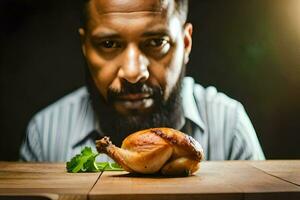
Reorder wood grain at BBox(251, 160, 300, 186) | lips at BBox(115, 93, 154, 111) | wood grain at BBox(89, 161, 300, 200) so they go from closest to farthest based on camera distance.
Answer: wood grain at BBox(89, 161, 300, 200) < wood grain at BBox(251, 160, 300, 186) < lips at BBox(115, 93, 154, 111)

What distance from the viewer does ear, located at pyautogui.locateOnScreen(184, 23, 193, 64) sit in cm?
373

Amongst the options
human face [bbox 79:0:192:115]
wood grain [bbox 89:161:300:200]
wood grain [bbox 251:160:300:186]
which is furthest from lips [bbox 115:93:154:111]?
wood grain [bbox 89:161:300:200]

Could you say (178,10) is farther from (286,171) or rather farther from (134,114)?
(286,171)

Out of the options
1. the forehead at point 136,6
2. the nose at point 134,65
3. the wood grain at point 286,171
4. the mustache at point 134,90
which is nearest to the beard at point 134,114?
the mustache at point 134,90

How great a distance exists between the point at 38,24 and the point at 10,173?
6.96ft

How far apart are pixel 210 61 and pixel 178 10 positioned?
46cm

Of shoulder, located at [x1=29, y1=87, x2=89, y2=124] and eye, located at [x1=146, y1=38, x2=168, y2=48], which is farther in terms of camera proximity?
shoulder, located at [x1=29, y1=87, x2=89, y2=124]

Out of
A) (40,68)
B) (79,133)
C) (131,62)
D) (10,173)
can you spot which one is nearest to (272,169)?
(10,173)

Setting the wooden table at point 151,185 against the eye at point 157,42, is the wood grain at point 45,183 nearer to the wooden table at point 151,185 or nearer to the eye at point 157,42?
the wooden table at point 151,185

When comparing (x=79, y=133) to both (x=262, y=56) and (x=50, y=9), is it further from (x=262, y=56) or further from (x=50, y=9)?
(x=262, y=56)

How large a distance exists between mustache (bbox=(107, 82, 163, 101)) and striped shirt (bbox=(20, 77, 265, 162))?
0.64 ft

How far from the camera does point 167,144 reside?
66.4 inches

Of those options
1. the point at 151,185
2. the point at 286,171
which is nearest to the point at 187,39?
the point at 286,171

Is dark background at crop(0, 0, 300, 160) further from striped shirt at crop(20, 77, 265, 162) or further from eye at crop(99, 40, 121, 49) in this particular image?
eye at crop(99, 40, 121, 49)
